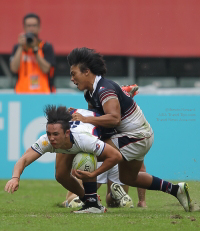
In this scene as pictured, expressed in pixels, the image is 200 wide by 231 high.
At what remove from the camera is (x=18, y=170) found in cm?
580

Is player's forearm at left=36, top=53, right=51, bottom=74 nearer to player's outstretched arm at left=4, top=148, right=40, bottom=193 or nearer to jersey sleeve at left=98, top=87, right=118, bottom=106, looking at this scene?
jersey sleeve at left=98, top=87, right=118, bottom=106

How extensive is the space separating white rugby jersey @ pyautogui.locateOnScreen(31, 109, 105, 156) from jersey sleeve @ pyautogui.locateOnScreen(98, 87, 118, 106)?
0.31m

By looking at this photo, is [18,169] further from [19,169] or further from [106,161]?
[106,161]

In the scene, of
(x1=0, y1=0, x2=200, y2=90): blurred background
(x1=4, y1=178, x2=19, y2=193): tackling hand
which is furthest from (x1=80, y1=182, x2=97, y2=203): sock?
(x1=0, y1=0, x2=200, y2=90): blurred background

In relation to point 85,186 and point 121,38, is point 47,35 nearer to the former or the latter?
point 121,38

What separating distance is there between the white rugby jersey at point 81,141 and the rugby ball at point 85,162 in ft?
0.17

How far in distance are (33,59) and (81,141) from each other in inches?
179

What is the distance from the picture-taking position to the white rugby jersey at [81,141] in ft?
18.9

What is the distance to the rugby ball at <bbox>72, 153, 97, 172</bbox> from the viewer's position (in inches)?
229

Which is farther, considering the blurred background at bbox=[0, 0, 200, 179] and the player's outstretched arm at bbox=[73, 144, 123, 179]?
the blurred background at bbox=[0, 0, 200, 179]

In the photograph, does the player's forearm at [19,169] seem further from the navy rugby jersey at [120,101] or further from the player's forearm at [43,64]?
the player's forearm at [43,64]

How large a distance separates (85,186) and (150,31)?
12.6 metres

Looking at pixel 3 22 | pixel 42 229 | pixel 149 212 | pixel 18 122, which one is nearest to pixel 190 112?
pixel 18 122

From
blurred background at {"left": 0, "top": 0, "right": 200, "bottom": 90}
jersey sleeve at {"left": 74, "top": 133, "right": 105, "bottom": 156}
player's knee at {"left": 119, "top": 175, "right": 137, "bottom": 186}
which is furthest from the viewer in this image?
blurred background at {"left": 0, "top": 0, "right": 200, "bottom": 90}
